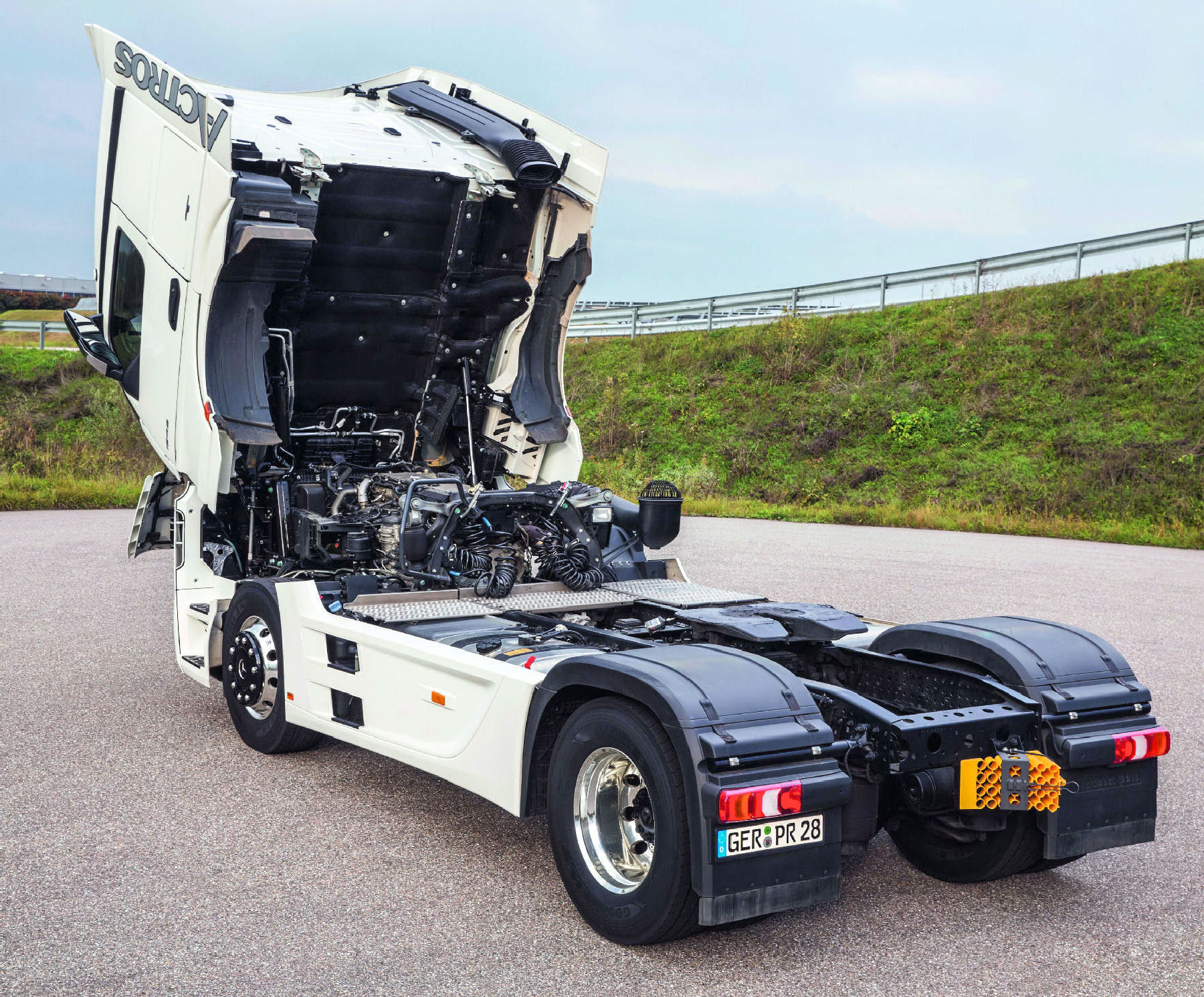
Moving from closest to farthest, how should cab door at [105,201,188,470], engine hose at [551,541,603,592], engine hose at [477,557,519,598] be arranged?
1. engine hose at [477,557,519,598]
2. engine hose at [551,541,603,592]
3. cab door at [105,201,188,470]

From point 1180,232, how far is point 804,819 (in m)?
26.8

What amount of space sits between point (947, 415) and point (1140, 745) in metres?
21.8

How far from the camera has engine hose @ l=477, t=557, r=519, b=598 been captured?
621 cm

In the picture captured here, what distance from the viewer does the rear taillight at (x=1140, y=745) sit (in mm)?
4254

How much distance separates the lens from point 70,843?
489cm

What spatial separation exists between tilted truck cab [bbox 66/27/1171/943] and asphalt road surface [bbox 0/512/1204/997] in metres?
0.26

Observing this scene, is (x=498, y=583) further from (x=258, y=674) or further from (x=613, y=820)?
(x=613, y=820)

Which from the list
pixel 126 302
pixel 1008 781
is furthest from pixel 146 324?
pixel 1008 781

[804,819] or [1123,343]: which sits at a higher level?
[1123,343]

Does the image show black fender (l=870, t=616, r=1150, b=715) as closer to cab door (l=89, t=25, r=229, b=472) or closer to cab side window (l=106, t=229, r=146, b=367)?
cab door (l=89, t=25, r=229, b=472)

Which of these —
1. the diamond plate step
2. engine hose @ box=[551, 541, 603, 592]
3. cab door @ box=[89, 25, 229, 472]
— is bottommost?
the diamond plate step

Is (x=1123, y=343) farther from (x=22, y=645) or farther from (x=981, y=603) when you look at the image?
(x=22, y=645)

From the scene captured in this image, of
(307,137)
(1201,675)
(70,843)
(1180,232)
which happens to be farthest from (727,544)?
(1180,232)

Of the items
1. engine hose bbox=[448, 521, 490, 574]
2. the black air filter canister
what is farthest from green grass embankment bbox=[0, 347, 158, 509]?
the black air filter canister
